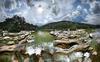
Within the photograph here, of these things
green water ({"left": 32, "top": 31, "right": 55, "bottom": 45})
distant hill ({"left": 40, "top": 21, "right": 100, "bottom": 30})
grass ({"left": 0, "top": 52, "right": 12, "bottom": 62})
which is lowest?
grass ({"left": 0, "top": 52, "right": 12, "bottom": 62})

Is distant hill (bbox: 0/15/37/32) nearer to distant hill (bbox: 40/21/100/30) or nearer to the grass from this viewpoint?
distant hill (bbox: 40/21/100/30)

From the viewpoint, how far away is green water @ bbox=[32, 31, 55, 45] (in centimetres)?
629

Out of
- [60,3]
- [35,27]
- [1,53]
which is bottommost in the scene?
[1,53]

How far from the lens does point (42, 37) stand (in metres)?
6.29

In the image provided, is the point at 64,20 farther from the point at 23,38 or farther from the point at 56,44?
the point at 23,38

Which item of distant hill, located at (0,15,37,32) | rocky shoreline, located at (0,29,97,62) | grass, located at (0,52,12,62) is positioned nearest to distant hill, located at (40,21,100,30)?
rocky shoreline, located at (0,29,97,62)

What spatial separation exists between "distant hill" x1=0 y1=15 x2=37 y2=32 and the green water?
0.14 metres

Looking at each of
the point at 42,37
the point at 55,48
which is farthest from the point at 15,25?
the point at 55,48

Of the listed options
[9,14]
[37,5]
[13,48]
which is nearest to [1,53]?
[13,48]

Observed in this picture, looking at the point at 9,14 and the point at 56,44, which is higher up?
the point at 9,14

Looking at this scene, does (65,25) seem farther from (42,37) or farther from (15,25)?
(15,25)

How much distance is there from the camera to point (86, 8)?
636 cm

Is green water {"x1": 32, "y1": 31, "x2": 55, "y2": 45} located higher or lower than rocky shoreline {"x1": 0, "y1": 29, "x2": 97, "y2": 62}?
higher

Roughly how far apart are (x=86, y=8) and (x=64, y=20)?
499 mm
